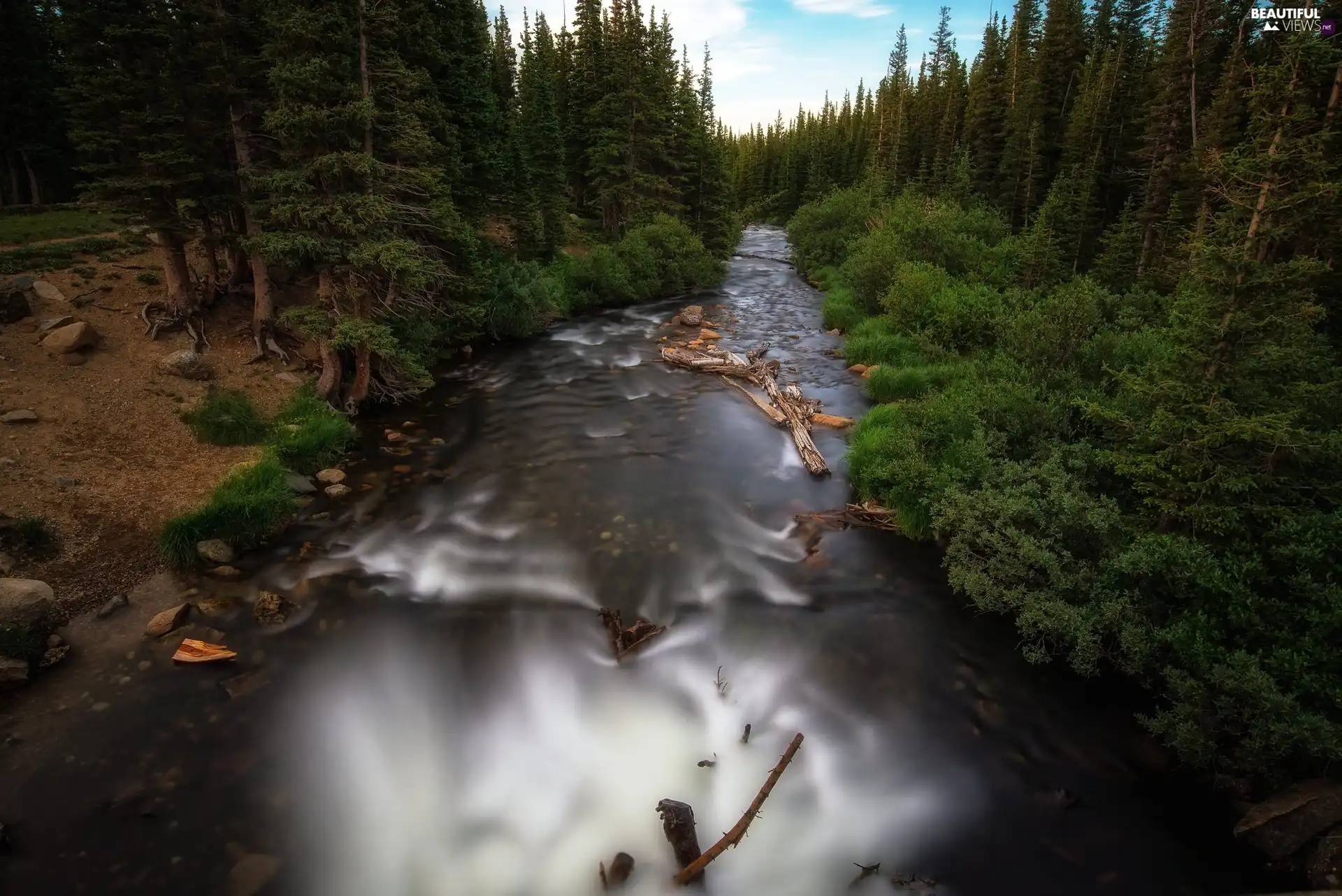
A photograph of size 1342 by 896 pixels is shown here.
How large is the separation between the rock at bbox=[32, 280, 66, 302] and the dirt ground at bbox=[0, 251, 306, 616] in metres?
0.15

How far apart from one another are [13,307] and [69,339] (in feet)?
6.67

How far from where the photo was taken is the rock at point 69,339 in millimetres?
15422

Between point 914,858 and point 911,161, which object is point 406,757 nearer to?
point 914,858

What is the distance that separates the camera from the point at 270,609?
10.5 metres

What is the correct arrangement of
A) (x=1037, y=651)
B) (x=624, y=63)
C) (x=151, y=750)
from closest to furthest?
(x=151, y=750)
(x=1037, y=651)
(x=624, y=63)

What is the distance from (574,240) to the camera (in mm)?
39656

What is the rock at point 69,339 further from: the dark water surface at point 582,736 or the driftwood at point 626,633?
the driftwood at point 626,633

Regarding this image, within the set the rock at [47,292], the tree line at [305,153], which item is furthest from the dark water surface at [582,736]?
the rock at [47,292]

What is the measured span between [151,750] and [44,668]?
2629 mm

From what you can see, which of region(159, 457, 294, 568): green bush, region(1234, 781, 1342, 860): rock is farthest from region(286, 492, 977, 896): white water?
region(159, 457, 294, 568): green bush

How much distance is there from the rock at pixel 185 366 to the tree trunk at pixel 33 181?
75.9 ft

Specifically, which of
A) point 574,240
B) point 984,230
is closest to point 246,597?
point 574,240

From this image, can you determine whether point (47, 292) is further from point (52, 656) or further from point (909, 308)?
point (909, 308)

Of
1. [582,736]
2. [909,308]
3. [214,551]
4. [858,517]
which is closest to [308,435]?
[214,551]
